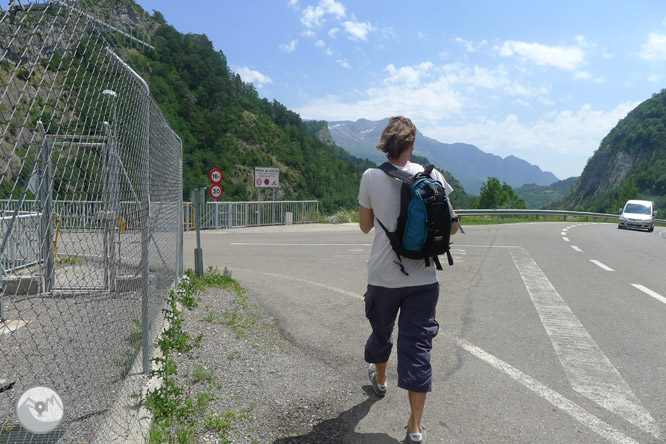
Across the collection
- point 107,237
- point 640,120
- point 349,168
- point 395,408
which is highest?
point 640,120

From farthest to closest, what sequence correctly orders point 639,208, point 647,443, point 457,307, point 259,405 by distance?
point 639,208 < point 457,307 < point 259,405 < point 647,443

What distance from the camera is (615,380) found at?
3.82m

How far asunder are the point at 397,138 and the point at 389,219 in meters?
0.50

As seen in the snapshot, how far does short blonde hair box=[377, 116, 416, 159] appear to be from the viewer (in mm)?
3023

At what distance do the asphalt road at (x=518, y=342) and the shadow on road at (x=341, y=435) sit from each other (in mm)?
58

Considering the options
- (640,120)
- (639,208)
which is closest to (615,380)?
(639,208)

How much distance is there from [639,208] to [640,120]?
12658 cm

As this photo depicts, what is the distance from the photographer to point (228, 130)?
79562 millimetres

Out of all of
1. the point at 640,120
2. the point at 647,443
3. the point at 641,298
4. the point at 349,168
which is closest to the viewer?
the point at 647,443

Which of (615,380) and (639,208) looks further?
(639,208)

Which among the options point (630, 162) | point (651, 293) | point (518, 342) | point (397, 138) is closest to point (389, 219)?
point (397, 138)

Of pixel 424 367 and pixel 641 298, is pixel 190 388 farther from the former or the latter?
pixel 641 298

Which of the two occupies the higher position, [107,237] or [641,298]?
[107,237]

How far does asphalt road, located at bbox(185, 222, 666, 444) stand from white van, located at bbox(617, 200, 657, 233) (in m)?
16.2
